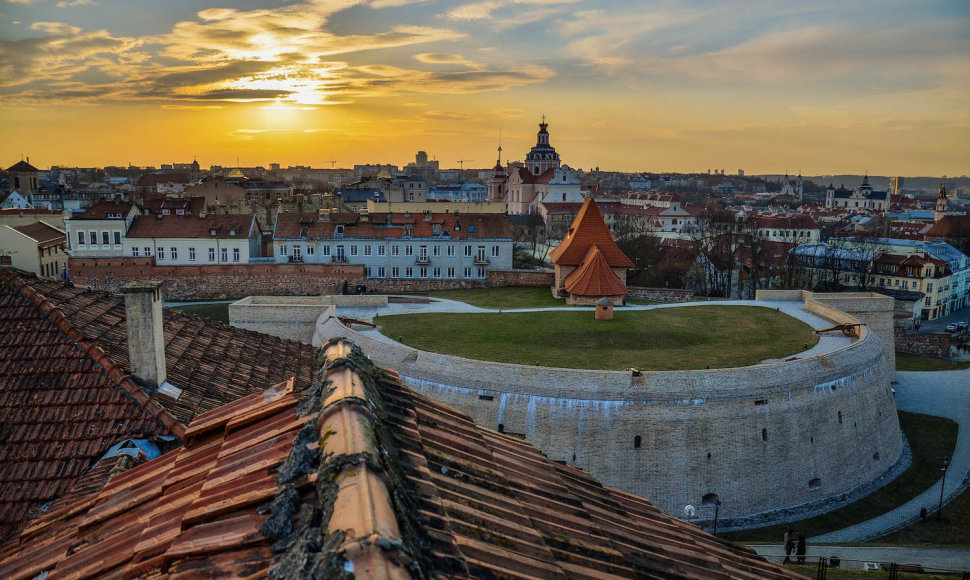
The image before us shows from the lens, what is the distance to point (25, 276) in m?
8.51

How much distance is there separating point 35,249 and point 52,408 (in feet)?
129

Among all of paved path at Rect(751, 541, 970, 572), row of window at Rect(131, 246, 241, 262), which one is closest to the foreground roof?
paved path at Rect(751, 541, 970, 572)

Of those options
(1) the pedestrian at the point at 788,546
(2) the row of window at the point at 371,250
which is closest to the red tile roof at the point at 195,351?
(1) the pedestrian at the point at 788,546

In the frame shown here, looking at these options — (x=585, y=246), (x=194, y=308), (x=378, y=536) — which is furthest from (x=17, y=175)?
(x=378, y=536)

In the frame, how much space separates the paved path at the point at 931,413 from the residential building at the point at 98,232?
40.1 meters

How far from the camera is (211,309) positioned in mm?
36125

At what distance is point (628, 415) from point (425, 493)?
15.1 metres

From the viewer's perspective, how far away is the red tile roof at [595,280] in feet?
100

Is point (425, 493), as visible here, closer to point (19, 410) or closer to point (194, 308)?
point (19, 410)

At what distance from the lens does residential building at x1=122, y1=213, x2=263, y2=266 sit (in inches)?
1619

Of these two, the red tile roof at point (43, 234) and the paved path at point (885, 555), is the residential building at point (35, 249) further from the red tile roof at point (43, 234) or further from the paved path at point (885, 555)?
the paved path at point (885, 555)

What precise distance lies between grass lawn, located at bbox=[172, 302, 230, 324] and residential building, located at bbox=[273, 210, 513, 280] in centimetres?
473

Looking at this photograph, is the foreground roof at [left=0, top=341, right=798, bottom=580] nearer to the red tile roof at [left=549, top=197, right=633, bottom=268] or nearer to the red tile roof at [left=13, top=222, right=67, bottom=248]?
the red tile roof at [left=549, top=197, right=633, bottom=268]

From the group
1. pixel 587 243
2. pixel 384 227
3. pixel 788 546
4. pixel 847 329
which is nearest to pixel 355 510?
pixel 788 546
